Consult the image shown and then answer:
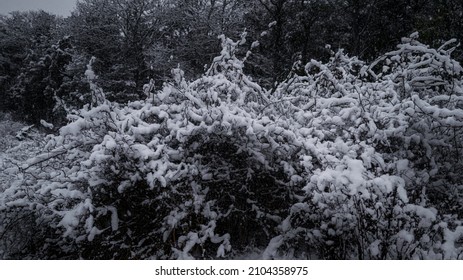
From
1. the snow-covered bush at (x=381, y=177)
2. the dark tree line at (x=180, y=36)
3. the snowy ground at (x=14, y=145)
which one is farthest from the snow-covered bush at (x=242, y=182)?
the dark tree line at (x=180, y=36)

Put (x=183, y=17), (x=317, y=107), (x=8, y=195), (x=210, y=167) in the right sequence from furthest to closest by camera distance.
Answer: (x=183, y=17) < (x=317, y=107) < (x=210, y=167) < (x=8, y=195)

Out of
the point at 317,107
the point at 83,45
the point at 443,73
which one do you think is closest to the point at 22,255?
the point at 317,107

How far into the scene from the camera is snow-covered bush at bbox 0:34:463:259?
216 cm

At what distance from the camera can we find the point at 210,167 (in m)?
2.67

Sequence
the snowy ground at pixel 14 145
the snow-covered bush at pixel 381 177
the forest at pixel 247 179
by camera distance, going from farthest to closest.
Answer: the snowy ground at pixel 14 145, the forest at pixel 247 179, the snow-covered bush at pixel 381 177

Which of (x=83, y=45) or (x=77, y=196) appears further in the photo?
(x=83, y=45)

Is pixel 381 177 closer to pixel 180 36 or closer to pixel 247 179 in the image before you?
pixel 247 179

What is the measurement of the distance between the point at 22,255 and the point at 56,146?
876 millimetres

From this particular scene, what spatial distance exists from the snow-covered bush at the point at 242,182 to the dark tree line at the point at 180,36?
8.62 m

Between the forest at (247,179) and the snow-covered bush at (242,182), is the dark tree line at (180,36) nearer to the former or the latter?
the forest at (247,179)

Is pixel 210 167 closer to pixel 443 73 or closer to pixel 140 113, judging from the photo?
pixel 140 113

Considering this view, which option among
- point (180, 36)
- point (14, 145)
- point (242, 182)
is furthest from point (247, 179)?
point (180, 36)

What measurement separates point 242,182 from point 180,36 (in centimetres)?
1230

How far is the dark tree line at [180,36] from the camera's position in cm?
1118
